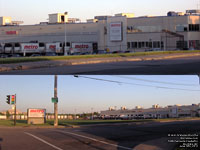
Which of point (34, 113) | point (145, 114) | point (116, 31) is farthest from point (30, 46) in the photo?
point (34, 113)

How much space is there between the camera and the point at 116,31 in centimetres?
9344

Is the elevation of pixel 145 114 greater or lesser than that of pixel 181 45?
lesser

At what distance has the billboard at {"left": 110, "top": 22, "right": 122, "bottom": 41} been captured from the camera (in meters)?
93.2

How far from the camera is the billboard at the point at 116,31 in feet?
306

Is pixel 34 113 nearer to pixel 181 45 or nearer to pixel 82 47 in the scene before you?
pixel 181 45

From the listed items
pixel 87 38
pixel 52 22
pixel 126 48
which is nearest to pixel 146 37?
pixel 126 48

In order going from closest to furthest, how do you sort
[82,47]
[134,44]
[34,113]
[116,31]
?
[34,113] < [134,44] < [116,31] < [82,47]

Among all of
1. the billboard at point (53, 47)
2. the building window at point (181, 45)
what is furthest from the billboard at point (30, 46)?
the building window at point (181, 45)

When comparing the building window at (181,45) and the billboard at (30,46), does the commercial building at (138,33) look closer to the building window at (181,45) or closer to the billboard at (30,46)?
the building window at (181,45)

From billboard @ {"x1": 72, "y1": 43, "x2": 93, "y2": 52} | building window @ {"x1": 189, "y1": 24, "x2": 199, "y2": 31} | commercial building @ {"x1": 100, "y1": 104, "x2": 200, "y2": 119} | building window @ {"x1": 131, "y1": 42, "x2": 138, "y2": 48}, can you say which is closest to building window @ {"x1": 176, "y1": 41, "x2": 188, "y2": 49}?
building window @ {"x1": 189, "y1": 24, "x2": 199, "y2": 31}

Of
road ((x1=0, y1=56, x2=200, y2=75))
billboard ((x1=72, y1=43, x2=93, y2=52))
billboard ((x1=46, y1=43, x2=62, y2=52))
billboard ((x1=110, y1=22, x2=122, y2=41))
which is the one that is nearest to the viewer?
road ((x1=0, y1=56, x2=200, y2=75))

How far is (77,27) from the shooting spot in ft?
343

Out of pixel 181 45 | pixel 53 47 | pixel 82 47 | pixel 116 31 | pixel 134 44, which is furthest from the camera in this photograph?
pixel 53 47

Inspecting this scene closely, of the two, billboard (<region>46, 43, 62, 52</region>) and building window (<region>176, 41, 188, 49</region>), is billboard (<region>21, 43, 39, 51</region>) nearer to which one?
billboard (<region>46, 43, 62, 52</region>)
